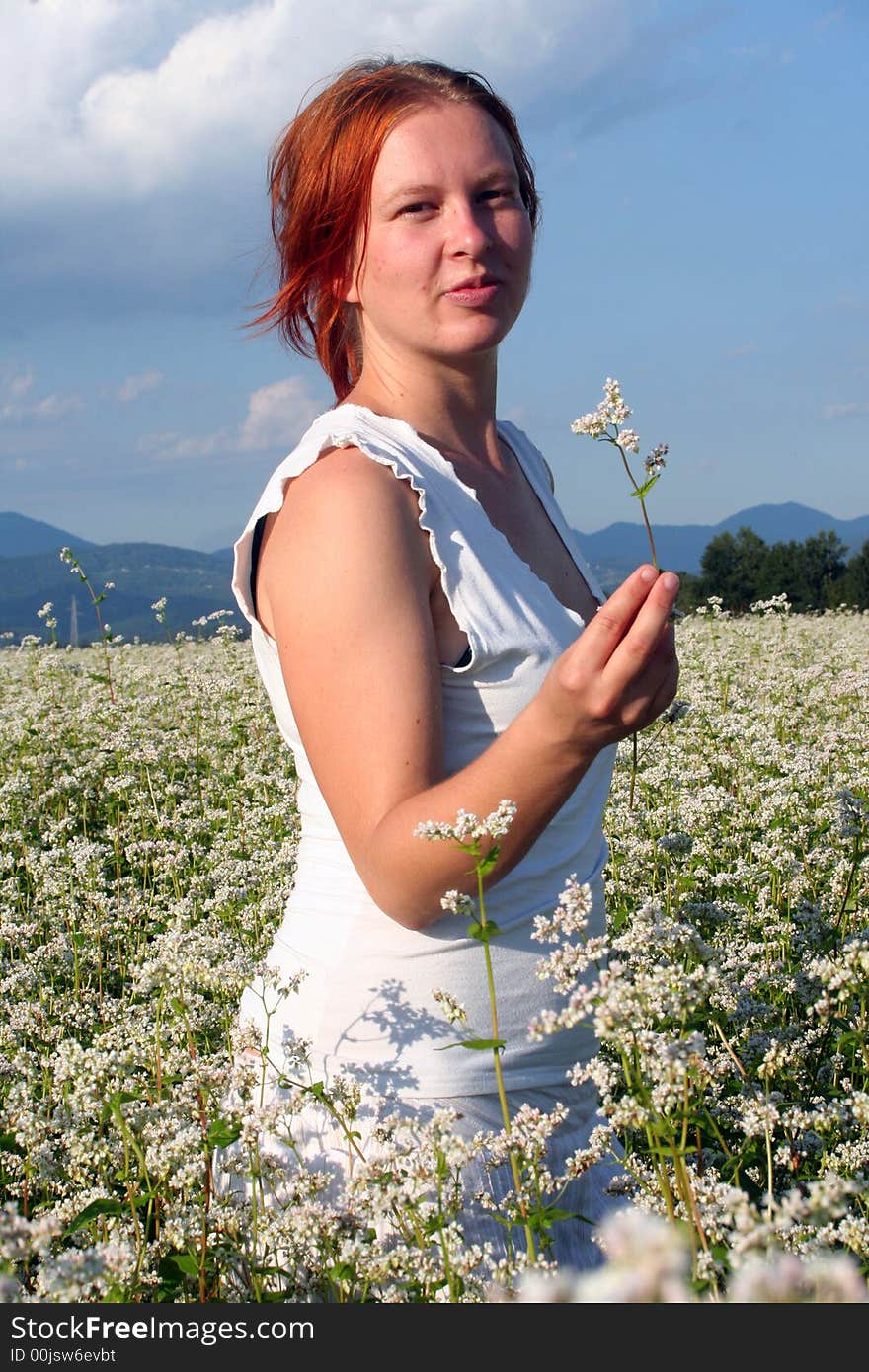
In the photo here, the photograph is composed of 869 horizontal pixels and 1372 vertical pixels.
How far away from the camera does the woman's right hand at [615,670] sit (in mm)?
1796

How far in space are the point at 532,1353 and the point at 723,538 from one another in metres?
80.8

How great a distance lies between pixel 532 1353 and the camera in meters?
1.20

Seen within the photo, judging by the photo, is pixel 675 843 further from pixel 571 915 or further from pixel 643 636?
pixel 643 636

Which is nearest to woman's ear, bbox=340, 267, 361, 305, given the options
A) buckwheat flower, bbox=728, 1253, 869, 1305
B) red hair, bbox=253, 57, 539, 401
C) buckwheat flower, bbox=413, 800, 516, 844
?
red hair, bbox=253, 57, 539, 401

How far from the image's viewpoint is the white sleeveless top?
2.48 metres

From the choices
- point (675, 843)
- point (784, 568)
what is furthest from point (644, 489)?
point (784, 568)

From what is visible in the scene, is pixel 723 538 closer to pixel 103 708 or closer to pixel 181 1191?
pixel 103 708

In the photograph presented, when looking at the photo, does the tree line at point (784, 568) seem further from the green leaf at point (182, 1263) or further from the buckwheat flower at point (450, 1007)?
the green leaf at point (182, 1263)

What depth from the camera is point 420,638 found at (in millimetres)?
2248

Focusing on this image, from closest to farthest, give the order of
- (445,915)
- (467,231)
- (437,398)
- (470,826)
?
1. (470,826)
2. (445,915)
3. (467,231)
4. (437,398)

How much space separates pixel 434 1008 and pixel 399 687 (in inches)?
29.3

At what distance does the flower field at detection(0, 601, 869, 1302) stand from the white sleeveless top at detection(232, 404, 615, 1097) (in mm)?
134

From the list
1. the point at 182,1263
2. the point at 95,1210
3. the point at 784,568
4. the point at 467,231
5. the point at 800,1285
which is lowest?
the point at 800,1285

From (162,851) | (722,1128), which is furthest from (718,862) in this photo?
(162,851)
